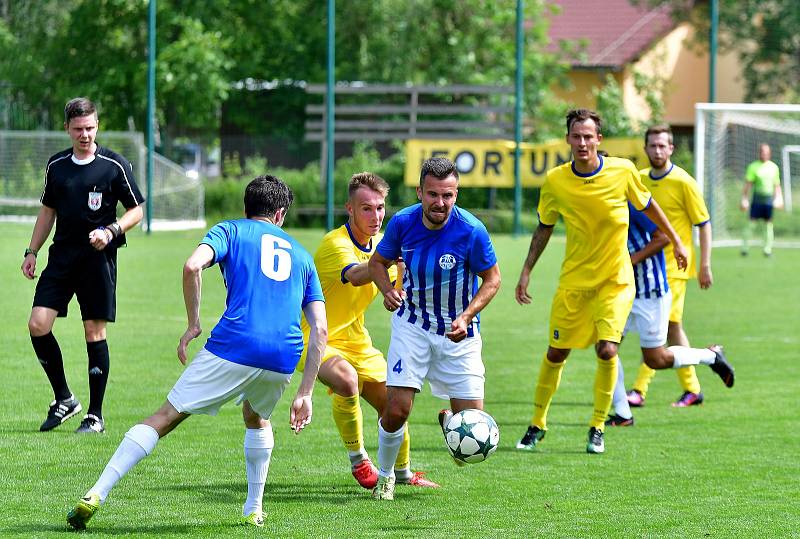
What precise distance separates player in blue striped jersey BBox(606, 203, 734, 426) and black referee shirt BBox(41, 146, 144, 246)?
3410 mm

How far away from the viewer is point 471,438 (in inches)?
265

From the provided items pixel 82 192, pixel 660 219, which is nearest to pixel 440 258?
pixel 660 219

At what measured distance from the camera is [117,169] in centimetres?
866

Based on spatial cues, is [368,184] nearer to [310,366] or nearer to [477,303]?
[477,303]

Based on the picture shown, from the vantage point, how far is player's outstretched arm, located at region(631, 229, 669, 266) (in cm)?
937

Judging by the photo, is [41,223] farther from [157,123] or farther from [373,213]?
[157,123]

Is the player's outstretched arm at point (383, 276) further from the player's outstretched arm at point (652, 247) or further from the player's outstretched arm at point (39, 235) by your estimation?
the player's outstretched arm at point (652, 247)

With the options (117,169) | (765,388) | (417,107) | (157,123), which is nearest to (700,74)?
(417,107)

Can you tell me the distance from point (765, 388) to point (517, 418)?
246 centimetres

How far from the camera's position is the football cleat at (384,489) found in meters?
7.01

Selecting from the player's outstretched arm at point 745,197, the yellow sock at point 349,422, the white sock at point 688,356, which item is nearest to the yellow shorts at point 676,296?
the white sock at point 688,356

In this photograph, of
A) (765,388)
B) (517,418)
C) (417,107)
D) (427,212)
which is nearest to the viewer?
(427,212)

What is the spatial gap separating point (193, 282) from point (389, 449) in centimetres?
179

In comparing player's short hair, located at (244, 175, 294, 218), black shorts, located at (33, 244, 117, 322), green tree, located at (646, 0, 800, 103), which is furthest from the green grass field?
green tree, located at (646, 0, 800, 103)
